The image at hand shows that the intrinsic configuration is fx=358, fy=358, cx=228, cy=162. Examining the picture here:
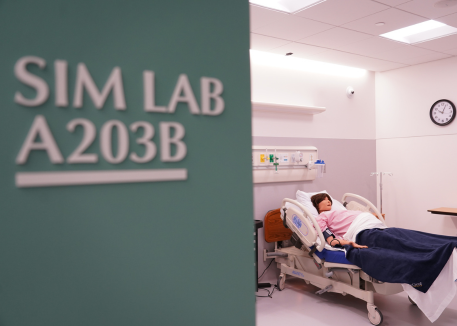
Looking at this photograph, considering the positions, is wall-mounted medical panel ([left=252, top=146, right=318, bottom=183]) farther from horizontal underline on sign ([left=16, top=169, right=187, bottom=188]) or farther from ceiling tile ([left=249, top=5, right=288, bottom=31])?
horizontal underline on sign ([left=16, top=169, right=187, bottom=188])

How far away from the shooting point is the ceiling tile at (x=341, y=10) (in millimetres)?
3170

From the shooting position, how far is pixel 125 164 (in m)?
1.06

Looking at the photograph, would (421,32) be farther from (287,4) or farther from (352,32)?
(287,4)

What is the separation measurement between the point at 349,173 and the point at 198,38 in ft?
15.5

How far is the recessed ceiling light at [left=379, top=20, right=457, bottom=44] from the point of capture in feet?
13.2

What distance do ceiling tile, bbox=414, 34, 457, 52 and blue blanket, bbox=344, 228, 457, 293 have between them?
230 cm

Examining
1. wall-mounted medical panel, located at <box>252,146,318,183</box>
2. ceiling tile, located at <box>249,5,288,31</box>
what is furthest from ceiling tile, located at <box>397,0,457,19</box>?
wall-mounted medical panel, located at <box>252,146,318,183</box>

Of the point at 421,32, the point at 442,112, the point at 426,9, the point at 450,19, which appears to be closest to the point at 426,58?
the point at 442,112

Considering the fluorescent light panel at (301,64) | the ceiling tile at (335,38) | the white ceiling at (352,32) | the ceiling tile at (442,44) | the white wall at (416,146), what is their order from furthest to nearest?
the white wall at (416,146)
the fluorescent light panel at (301,64)
the ceiling tile at (442,44)
the ceiling tile at (335,38)
the white ceiling at (352,32)

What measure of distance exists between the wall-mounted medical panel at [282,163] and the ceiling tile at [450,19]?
207cm

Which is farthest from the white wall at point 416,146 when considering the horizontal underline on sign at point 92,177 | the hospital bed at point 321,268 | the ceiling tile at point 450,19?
the horizontal underline on sign at point 92,177

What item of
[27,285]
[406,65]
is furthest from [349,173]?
[27,285]

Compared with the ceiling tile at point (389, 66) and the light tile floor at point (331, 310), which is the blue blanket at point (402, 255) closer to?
the light tile floor at point (331, 310)

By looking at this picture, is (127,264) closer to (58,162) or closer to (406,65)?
(58,162)
